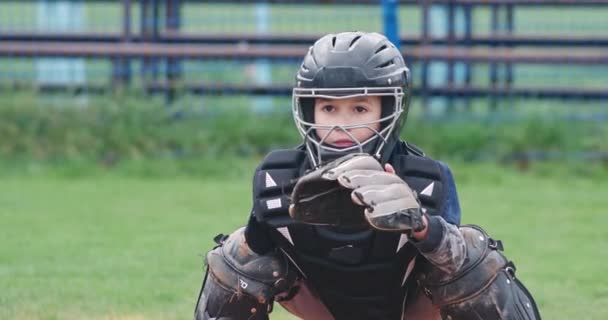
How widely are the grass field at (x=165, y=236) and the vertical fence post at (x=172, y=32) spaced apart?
136 centimetres

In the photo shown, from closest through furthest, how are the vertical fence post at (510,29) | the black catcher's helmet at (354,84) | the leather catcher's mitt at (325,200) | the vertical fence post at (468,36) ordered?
the leather catcher's mitt at (325,200)
the black catcher's helmet at (354,84)
the vertical fence post at (468,36)
the vertical fence post at (510,29)

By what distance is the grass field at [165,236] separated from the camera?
5230 millimetres

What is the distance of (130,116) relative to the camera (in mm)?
10172

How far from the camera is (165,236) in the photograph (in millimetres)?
7062

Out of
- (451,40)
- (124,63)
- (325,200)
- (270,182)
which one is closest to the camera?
(325,200)

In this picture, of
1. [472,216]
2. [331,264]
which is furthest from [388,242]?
[472,216]

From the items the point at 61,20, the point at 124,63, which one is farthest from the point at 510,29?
the point at 61,20

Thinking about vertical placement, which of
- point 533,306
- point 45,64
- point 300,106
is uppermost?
point 300,106

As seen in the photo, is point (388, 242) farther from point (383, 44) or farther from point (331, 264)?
point (383, 44)

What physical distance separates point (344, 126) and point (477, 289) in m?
0.61

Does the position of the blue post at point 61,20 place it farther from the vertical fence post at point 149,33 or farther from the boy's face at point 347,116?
the boy's face at point 347,116

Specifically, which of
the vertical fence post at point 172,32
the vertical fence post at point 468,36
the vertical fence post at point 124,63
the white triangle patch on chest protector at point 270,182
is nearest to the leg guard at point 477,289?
the white triangle patch on chest protector at point 270,182

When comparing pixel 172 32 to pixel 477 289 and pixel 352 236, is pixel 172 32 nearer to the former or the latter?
pixel 352 236

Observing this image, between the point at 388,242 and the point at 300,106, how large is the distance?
496 mm
